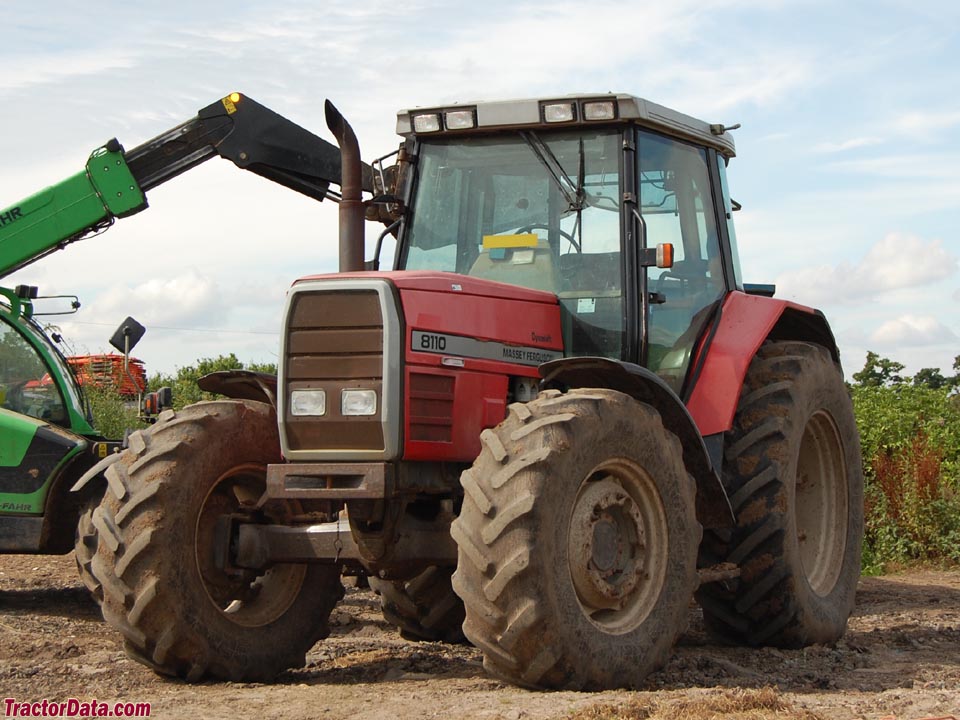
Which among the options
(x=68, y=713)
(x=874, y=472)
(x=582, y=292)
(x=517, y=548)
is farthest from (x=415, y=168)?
(x=874, y=472)

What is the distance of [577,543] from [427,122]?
2.73m

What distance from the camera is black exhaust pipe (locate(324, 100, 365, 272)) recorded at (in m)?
6.60

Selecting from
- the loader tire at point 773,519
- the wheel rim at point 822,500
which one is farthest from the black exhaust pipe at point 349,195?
the wheel rim at point 822,500

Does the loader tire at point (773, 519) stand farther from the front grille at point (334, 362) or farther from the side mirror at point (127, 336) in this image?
the side mirror at point (127, 336)

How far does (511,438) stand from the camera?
18.4 feet

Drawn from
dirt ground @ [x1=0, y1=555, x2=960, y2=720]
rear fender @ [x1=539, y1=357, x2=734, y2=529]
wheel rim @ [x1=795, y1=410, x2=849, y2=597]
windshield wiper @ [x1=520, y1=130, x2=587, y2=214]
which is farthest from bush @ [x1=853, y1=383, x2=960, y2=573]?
windshield wiper @ [x1=520, y1=130, x2=587, y2=214]

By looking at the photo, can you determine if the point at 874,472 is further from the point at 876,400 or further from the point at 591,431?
the point at 591,431

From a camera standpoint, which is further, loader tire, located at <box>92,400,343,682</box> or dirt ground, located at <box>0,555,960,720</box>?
loader tire, located at <box>92,400,343,682</box>

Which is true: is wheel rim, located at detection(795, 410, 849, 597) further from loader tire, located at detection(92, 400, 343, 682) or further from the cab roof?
loader tire, located at detection(92, 400, 343, 682)

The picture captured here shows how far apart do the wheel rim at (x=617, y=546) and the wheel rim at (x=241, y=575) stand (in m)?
1.81

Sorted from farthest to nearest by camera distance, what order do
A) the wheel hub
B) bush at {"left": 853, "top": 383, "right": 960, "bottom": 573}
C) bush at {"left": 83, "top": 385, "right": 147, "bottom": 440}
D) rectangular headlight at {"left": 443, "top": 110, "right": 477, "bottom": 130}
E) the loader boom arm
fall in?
bush at {"left": 83, "top": 385, "right": 147, "bottom": 440} → bush at {"left": 853, "top": 383, "right": 960, "bottom": 573} → the loader boom arm → rectangular headlight at {"left": 443, "top": 110, "right": 477, "bottom": 130} → the wheel hub

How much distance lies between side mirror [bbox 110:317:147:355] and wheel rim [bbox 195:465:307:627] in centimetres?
404

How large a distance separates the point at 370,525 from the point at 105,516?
1236mm

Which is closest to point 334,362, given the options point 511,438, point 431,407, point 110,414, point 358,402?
point 358,402
